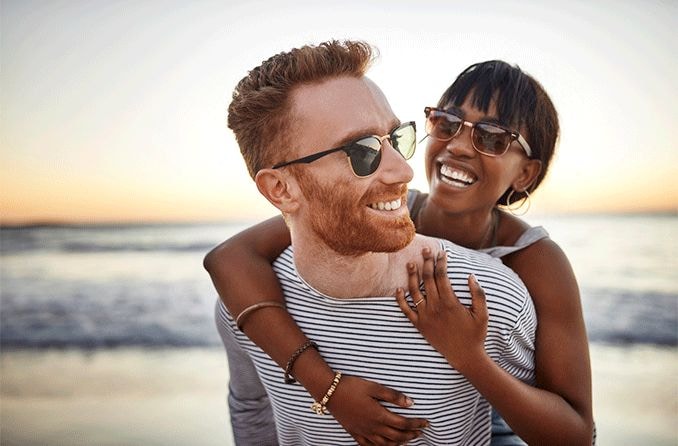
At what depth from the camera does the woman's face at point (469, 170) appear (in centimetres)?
306

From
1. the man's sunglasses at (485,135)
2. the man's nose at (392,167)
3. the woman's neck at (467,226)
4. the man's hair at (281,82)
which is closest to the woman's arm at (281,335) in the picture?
the man's hair at (281,82)

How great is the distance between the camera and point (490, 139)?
9.97 feet

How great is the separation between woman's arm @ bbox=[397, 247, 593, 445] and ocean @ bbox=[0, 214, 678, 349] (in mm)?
7142

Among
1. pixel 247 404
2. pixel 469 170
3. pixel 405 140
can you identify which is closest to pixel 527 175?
pixel 469 170

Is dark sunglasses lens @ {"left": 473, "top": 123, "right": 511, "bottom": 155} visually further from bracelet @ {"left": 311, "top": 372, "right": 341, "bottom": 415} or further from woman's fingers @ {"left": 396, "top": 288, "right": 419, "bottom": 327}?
bracelet @ {"left": 311, "top": 372, "right": 341, "bottom": 415}

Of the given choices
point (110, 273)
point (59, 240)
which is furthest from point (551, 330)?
point (59, 240)

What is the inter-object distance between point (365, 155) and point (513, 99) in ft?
3.97

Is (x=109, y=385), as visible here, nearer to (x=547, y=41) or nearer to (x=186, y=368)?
(x=186, y=368)

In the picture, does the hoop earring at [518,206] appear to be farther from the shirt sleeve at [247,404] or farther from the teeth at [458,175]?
the shirt sleeve at [247,404]

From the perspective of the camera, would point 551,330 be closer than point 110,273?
Yes

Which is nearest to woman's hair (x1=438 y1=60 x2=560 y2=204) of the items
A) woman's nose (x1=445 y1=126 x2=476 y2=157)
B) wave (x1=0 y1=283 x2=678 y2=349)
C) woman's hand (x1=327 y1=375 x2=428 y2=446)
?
woman's nose (x1=445 y1=126 x2=476 y2=157)

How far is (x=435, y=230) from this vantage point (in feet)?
10.8

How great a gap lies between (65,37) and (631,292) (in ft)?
35.8

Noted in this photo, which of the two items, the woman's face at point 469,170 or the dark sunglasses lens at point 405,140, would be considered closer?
the dark sunglasses lens at point 405,140
